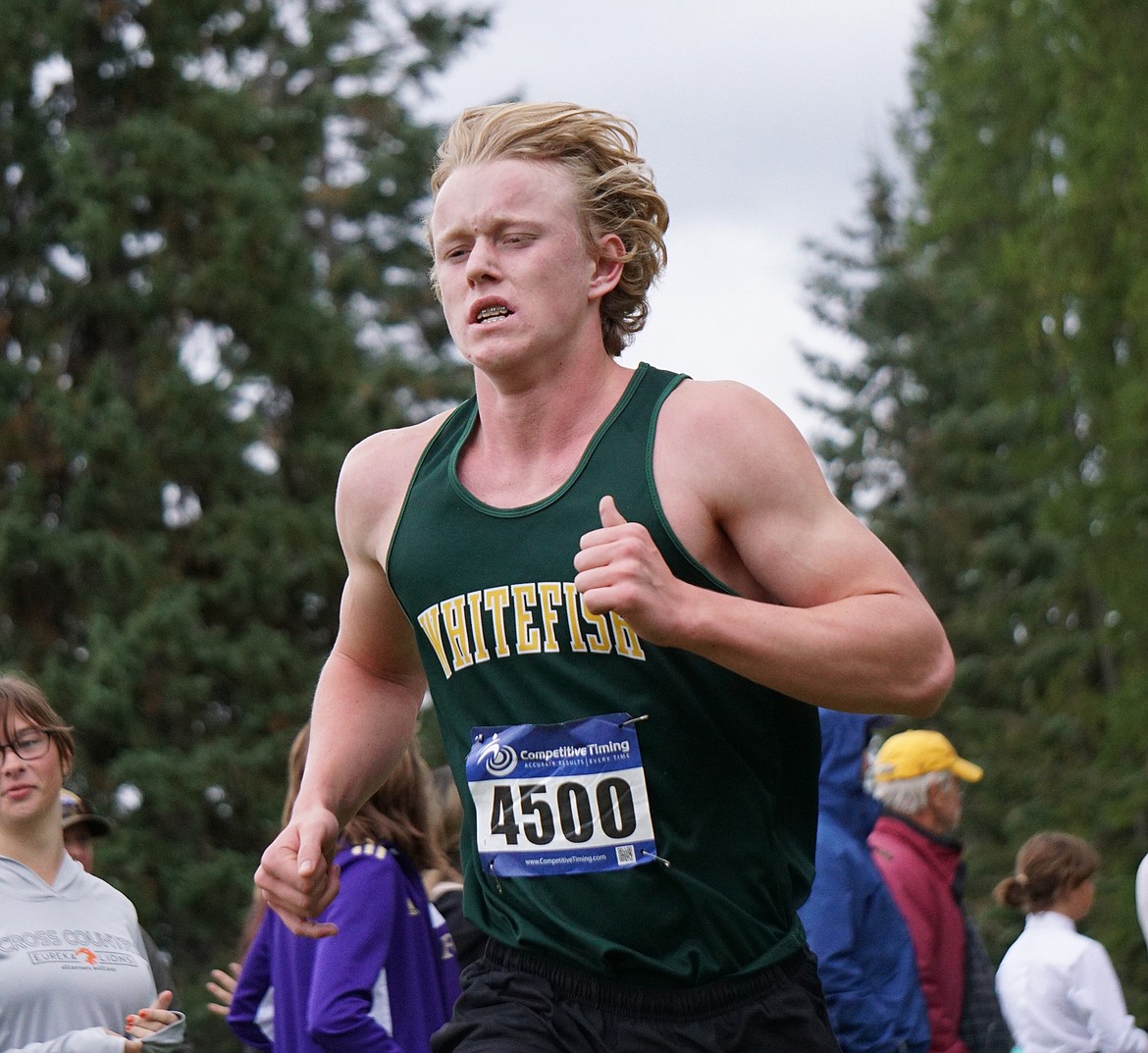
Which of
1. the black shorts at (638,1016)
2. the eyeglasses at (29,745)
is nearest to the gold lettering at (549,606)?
the black shorts at (638,1016)

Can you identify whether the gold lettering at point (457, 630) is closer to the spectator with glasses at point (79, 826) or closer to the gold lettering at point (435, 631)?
the gold lettering at point (435, 631)

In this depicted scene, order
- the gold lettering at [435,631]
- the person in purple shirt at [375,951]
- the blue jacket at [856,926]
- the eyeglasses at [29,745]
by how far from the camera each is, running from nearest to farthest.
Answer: the gold lettering at [435,631] → the person in purple shirt at [375,951] → the eyeglasses at [29,745] → the blue jacket at [856,926]

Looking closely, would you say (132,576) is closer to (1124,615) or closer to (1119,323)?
(1124,615)

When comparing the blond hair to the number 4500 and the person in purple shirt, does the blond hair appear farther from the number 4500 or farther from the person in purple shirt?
the person in purple shirt

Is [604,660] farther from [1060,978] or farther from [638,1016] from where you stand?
[1060,978]

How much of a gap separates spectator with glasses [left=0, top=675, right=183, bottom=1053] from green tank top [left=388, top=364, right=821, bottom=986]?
1.77 meters

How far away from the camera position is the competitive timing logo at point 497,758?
9.07 ft

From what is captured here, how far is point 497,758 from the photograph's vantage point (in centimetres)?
278

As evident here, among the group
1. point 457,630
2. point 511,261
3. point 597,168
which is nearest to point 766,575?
point 457,630

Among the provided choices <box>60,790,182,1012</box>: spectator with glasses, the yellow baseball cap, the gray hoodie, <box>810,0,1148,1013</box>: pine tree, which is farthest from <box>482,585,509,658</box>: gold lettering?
<box>810,0,1148,1013</box>: pine tree

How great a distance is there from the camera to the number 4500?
2.70 m

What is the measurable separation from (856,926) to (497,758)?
276 cm

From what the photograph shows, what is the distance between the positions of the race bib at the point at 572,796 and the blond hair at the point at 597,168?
0.75m

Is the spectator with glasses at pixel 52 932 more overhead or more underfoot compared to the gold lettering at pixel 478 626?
more underfoot
